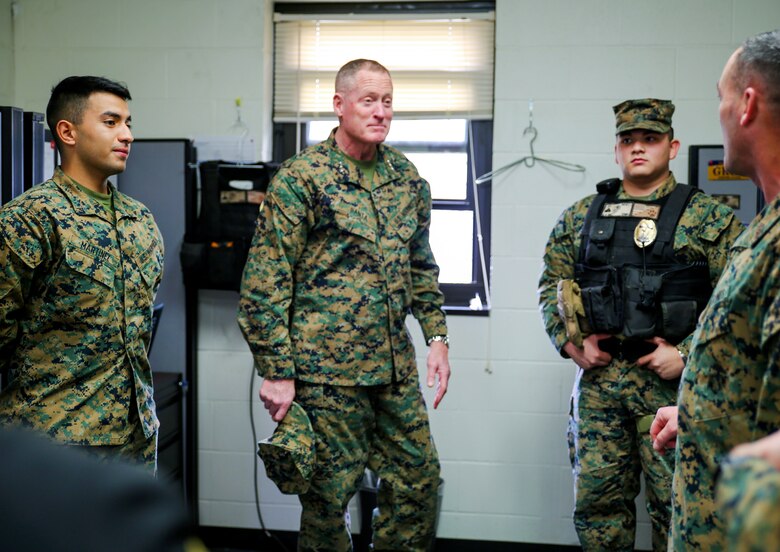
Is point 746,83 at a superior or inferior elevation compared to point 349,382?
superior

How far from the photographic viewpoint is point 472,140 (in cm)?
352

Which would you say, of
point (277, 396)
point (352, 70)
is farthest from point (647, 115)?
point (277, 396)

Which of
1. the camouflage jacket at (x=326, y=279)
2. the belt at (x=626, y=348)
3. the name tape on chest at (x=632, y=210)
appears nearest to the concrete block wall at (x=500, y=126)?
the name tape on chest at (x=632, y=210)

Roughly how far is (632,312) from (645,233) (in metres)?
Result: 0.27

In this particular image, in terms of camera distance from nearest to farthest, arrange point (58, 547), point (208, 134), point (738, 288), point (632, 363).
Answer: point (58, 547)
point (738, 288)
point (632, 363)
point (208, 134)

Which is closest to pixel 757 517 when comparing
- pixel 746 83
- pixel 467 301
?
pixel 746 83

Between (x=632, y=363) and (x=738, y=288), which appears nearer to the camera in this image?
(x=738, y=288)

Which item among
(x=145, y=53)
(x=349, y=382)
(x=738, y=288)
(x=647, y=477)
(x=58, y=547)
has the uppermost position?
(x=145, y=53)

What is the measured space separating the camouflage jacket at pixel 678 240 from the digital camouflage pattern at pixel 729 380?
1.19 meters

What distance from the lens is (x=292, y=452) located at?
2338 mm

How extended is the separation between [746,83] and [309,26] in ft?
8.24

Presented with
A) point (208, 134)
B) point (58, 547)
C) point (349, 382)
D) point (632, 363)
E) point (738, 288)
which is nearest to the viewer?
point (58, 547)

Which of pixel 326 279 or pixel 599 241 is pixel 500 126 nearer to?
pixel 599 241

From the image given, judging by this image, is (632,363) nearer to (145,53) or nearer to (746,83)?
(746,83)
